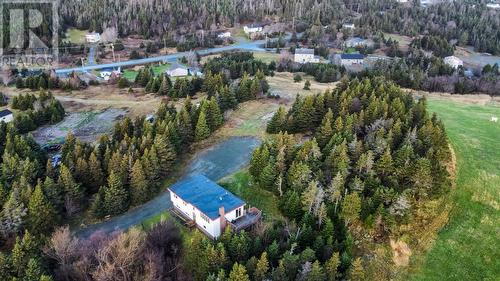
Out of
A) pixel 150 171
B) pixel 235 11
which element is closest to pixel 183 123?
pixel 150 171

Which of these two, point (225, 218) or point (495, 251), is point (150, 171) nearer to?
point (225, 218)

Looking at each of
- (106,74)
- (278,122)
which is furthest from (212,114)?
(106,74)

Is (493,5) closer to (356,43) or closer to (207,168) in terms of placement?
(356,43)

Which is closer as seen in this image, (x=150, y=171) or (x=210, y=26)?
(x=150, y=171)

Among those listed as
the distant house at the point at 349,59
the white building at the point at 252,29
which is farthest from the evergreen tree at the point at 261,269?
the white building at the point at 252,29

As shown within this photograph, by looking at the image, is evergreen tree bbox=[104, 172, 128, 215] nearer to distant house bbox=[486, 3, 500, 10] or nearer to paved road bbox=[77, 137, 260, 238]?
paved road bbox=[77, 137, 260, 238]

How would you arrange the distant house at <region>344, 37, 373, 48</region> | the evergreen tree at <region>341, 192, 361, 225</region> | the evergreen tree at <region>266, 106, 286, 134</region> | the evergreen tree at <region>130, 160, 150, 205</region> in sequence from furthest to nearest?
1. the distant house at <region>344, 37, 373, 48</region>
2. the evergreen tree at <region>266, 106, 286, 134</region>
3. the evergreen tree at <region>130, 160, 150, 205</region>
4. the evergreen tree at <region>341, 192, 361, 225</region>

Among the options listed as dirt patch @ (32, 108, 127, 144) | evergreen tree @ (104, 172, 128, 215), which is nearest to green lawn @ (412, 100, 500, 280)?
evergreen tree @ (104, 172, 128, 215)
